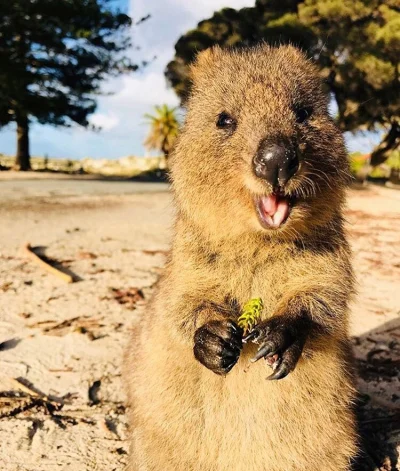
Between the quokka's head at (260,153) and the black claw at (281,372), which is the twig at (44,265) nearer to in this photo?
the quokka's head at (260,153)

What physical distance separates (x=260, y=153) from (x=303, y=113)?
1.96 feet

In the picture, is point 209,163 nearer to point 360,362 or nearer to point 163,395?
point 163,395

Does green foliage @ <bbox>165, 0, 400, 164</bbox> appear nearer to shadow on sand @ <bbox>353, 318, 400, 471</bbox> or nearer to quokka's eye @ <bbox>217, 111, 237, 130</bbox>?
shadow on sand @ <bbox>353, 318, 400, 471</bbox>

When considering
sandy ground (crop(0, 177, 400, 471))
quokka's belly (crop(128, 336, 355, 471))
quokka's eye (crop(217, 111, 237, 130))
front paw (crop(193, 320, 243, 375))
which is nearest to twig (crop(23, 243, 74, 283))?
sandy ground (crop(0, 177, 400, 471))

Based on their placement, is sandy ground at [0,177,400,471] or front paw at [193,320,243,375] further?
sandy ground at [0,177,400,471]

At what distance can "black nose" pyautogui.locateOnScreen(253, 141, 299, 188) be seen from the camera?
231 centimetres

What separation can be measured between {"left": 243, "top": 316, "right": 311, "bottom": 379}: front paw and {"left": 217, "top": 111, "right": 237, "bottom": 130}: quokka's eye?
3.30 feet

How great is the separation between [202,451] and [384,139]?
87.0 feet

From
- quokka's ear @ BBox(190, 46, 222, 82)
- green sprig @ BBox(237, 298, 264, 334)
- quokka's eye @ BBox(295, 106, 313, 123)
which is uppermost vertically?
quokka's ear @ BBox(190, 46, 222, 82)

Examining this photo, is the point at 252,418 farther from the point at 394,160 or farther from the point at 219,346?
the point at 394,160

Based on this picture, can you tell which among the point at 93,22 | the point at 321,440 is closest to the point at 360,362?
the point at 321,440

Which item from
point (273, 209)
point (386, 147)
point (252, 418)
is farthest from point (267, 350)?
point (386, 147)

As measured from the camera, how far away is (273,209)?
2.48 m

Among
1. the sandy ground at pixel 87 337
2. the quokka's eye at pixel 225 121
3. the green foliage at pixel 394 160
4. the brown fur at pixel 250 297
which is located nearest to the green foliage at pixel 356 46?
the green foliage at pixel 394 160
